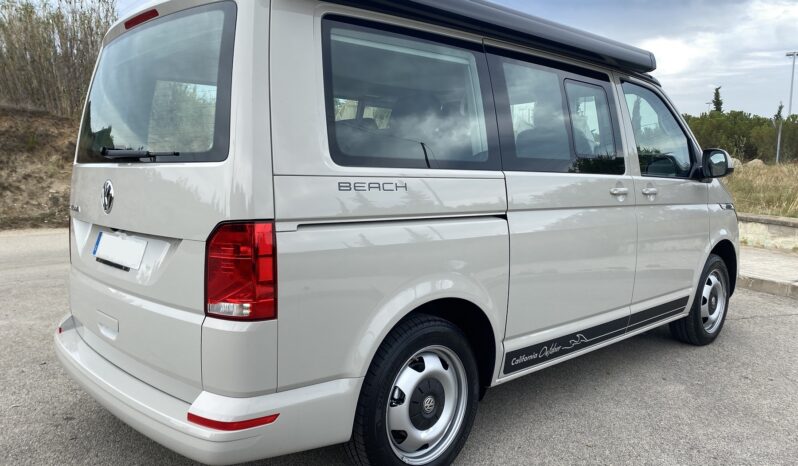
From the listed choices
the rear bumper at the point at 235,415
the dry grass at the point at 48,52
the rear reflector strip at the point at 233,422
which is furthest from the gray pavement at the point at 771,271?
the dry grass at the point at 48,52

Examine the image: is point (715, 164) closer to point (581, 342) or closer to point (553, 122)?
point (553, 122)

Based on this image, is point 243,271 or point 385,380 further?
point 385,380

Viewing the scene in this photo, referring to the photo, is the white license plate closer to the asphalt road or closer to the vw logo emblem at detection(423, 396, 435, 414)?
the asphalt road

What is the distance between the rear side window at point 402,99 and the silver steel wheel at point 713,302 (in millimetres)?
2795

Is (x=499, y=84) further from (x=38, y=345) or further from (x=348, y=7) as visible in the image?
(x=38, y=345)

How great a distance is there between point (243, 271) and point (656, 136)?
10.4ft

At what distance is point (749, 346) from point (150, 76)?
15.8 feet

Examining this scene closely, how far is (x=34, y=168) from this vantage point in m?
12.9

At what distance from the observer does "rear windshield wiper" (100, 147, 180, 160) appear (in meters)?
2.25

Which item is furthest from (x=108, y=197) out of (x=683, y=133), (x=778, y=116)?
(x=778, y=116)

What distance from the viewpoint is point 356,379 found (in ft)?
7.39

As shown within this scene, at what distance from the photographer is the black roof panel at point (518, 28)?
8.04 ft

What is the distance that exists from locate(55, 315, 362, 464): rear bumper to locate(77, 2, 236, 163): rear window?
0.88m

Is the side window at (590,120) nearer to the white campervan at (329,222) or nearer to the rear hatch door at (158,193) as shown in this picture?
the white campervan at (329,222)
